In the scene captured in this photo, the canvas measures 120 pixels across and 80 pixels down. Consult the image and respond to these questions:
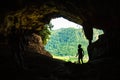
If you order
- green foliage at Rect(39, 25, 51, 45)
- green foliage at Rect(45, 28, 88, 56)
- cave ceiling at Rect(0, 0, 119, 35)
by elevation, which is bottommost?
green foliage at Rect(45, 28, 88, 56)

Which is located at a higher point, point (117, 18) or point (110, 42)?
point (117, 18)

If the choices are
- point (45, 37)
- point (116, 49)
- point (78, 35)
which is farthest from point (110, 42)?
point (78, 35)

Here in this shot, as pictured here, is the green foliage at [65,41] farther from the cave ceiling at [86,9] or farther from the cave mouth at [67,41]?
the cave ceiling at [86,9]

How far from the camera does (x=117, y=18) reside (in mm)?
22578

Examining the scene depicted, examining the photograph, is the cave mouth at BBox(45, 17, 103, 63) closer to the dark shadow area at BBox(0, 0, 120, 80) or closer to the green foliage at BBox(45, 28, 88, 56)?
the green foliage at BBox(45, 28, 88, 56)

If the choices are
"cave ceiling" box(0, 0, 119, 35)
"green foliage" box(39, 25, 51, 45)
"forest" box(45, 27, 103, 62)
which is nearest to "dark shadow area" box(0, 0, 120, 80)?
"cave ceiling" box(0, 0, 119, 35)

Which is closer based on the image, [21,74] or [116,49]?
[21,74]

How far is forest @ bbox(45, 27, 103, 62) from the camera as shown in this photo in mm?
87125

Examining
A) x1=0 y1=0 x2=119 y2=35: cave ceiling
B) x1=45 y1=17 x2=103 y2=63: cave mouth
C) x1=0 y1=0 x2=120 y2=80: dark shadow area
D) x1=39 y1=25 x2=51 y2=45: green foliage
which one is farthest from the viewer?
x1=45 y1=17 x2=103 y2=63: cave mouth

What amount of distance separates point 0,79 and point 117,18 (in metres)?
13.9

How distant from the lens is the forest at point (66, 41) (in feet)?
286

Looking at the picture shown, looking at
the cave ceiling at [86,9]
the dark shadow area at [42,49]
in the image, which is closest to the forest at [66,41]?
the dark shadow area at [42,49]

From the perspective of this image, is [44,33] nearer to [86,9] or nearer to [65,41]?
[86,9]

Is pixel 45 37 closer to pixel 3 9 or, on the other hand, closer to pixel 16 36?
pixel 3 9
